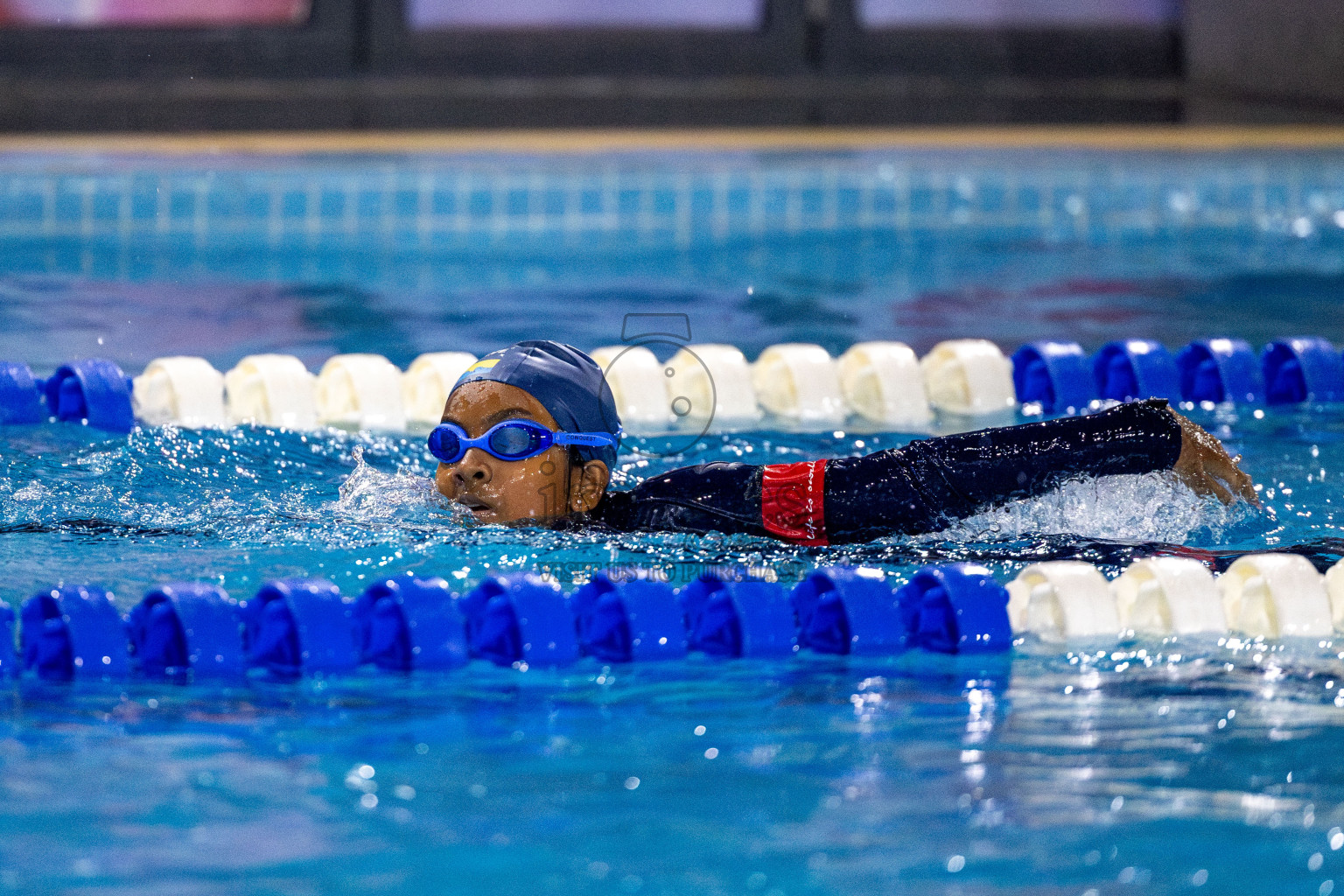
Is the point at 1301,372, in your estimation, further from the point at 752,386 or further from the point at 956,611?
the point at 956,611

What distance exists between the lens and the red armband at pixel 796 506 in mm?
3059

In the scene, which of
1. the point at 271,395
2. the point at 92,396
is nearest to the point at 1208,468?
the point at 271,395

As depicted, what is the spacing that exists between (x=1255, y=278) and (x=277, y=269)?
3907mm

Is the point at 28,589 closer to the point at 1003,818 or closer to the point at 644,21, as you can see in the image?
the point at 1003,818

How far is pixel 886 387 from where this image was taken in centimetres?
467

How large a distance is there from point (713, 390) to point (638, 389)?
21cm

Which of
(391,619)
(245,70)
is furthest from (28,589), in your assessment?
(245,70)

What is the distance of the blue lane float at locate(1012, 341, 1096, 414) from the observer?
473 centimetres

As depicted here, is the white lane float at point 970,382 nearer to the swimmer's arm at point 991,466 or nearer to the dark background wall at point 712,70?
the swimmer's arm at point 991,466

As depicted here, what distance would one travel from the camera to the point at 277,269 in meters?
6.86

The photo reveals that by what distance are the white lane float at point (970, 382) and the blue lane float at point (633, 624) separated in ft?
7.06

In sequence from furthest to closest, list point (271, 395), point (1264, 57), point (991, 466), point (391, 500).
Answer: point (1264, 57), point (271, 395), point (391, 500), point (991, 466)

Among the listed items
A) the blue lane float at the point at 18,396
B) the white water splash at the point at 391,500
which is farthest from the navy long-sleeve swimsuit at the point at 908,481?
the blue lane float at the point at 18,396

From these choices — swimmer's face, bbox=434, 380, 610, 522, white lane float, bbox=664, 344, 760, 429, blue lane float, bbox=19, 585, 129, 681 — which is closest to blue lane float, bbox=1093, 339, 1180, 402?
white lane float, bbox=664, 344, 760, 429
